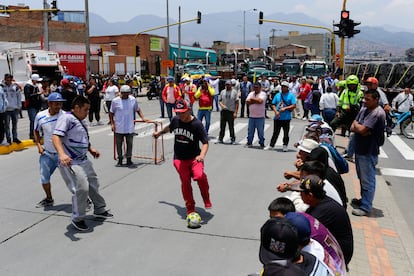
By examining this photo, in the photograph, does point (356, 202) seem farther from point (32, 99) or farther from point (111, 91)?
point (111, 91)

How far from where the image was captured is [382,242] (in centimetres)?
521

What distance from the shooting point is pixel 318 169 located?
3.62m

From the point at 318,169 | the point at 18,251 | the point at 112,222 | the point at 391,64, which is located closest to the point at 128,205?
the point at 112,222

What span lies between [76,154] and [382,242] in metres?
4.03

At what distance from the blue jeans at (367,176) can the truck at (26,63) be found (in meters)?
20.2

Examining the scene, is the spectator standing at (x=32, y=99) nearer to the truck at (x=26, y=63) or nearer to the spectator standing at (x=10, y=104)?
the spectator standing at (x=10, y=104)

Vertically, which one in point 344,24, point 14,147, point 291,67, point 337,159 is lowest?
point 14,147

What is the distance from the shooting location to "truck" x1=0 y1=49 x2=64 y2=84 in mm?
21823

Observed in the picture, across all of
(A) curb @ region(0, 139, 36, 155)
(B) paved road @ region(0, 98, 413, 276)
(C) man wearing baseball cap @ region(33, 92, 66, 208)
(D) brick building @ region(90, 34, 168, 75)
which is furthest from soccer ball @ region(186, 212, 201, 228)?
(D) brick building @ region(90, 34, 168, 75)

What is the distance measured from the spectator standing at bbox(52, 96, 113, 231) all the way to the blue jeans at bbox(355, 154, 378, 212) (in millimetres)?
3839

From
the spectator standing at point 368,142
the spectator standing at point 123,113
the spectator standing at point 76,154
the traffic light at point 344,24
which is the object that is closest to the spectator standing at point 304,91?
the traffic light at point 344,24

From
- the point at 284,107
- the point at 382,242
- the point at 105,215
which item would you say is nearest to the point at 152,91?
the point at 284,107

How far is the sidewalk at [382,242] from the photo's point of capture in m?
4.53

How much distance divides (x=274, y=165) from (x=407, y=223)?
11.3 feet
